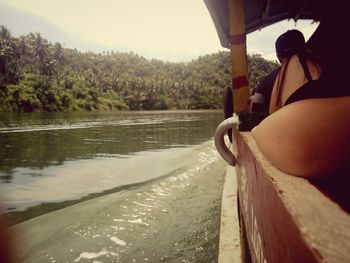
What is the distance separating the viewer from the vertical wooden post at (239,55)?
3312mm

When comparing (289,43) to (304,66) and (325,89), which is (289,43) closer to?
(304,66)

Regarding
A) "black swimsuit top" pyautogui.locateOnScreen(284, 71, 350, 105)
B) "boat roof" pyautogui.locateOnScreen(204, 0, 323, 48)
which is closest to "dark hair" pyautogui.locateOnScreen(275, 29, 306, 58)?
"black swimsuit top" pyautogui.locateOnScreen(284, 71, 350, 105)

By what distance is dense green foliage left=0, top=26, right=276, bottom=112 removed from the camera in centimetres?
6544

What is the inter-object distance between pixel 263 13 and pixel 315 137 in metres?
4.36

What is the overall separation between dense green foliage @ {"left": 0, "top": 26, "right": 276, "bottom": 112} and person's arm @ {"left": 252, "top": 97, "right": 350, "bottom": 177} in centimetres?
4023

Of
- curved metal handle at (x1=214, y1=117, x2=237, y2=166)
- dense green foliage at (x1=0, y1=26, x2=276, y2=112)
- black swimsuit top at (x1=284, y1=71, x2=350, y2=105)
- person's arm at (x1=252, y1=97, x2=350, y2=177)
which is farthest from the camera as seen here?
dense green foliage at (x1=0, y1=26, x2=276, y2=112)

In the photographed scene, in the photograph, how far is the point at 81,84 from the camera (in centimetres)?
8844

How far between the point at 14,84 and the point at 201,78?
81831 mm

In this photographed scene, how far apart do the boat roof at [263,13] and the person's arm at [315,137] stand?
3.08 m

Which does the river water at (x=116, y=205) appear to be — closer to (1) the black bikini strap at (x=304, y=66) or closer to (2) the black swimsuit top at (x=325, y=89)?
(2) the black swimsuit top at (x=325, y=89)

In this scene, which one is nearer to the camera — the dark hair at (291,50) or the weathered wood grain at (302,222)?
the weathered wood grain at (302,222)

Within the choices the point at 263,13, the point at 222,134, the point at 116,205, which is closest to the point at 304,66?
the point at 222,134

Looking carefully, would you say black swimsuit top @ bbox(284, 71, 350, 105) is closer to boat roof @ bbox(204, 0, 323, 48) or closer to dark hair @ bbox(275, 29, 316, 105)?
dark hair @ bbox(275, 29, 316, 105)

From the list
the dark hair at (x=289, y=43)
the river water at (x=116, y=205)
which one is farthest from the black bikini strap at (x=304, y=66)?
the river water at (x=116, y=205)
